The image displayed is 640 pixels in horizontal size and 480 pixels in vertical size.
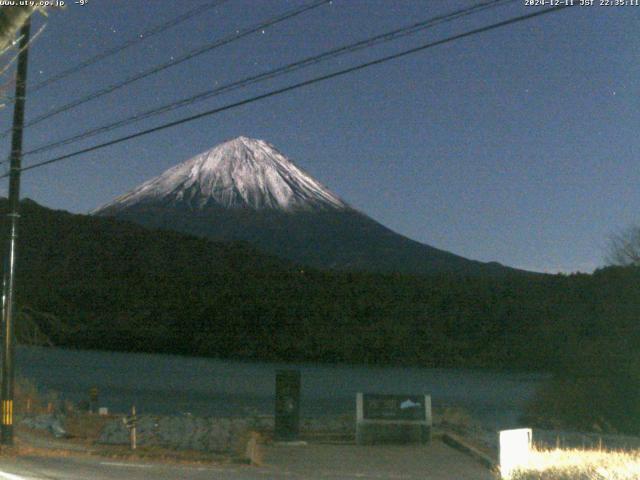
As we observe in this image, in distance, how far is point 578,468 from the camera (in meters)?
10.8

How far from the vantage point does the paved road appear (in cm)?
1351

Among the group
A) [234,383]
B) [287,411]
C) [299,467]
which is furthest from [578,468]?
[234,383]

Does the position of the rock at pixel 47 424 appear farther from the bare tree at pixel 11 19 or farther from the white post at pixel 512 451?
the bare tree at pixel 11 19

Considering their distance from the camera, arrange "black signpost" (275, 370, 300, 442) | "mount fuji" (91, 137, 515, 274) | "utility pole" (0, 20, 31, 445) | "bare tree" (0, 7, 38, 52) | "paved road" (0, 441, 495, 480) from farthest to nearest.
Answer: "mount fuji" (91, 137, 515, 274) < "black signpost" (275, 370, 300, 442) < "utility pole" (0, 20, 31, 445) < "paved road" (0, 441, 495, 480) < "bare tree" (0, 7, 38, 52)

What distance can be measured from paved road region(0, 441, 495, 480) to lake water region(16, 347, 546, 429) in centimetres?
1195

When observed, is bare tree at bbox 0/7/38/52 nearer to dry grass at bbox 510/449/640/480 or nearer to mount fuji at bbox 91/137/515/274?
dry grass at bbox 510/449/640/480

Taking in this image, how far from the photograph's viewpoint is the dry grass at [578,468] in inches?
395

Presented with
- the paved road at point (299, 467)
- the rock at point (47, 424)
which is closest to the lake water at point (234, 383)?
the rock at point (47, 424)

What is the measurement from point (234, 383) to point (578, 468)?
4000 centimetres

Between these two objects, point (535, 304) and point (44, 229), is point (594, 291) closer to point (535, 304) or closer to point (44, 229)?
point (535, 304)

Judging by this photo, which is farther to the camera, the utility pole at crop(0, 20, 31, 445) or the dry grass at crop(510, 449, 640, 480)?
the utility pole at crop(0, 20, 31, 445)

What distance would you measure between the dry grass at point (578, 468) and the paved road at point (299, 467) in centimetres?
237

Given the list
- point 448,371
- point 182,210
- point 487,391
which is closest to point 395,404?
point 487,391

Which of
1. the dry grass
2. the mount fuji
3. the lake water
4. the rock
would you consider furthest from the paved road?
the mount fuji
